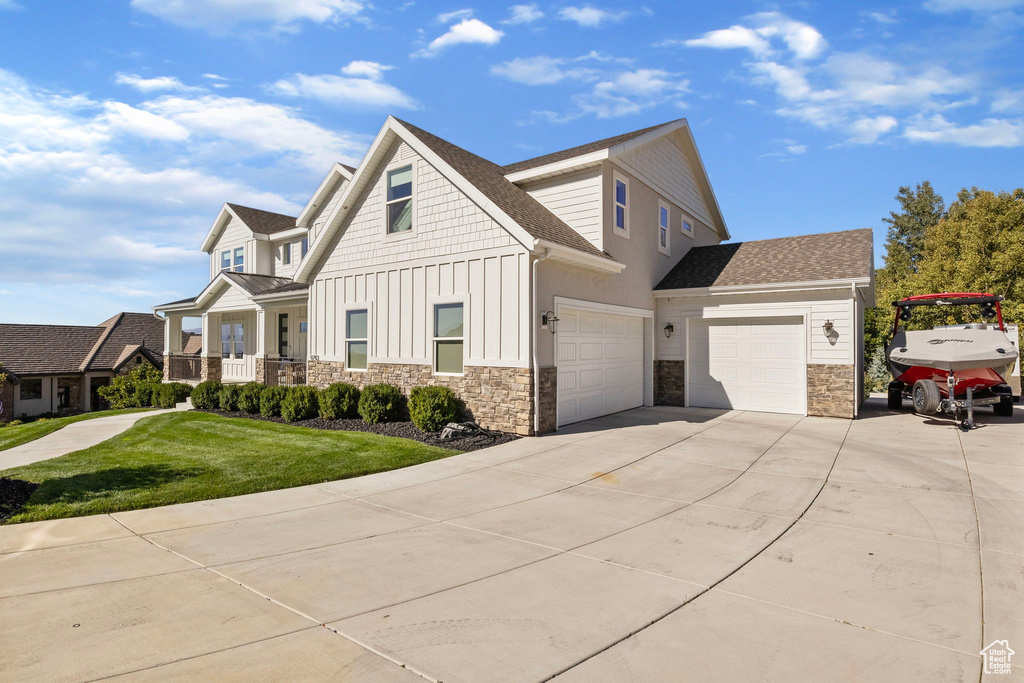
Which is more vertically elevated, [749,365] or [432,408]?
[749,365]

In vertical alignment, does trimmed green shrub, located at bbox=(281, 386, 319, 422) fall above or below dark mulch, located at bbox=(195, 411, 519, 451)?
above

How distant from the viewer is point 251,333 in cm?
2069

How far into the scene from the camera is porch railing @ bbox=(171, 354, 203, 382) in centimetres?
2083

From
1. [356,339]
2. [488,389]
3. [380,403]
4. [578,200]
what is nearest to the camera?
[488,389]

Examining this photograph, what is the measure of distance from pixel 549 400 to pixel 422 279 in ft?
13.5

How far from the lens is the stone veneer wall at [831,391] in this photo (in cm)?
1263

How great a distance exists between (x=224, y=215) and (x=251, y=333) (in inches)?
294

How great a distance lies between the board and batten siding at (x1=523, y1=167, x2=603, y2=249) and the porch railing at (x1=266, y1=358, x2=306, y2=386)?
9010mm

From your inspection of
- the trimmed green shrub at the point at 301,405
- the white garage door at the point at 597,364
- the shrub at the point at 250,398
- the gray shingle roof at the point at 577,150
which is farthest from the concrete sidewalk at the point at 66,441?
the gray shingle roof at the point at 577,150

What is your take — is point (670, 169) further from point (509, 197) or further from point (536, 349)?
point (536, 349)

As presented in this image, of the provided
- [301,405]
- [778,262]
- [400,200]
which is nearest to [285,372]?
[301,405]

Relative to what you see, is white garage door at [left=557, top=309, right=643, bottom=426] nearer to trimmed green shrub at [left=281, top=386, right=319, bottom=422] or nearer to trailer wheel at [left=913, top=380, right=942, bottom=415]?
trailer wheel at [left=913, top=380, right=942, bottom=415]

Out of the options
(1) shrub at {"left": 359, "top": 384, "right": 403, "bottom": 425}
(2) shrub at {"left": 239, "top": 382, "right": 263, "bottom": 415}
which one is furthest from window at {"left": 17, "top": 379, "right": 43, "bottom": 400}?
(1) shrub at {"left": 359, "top": 384, "right": 403, "bottom": 425}

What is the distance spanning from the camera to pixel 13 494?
6.34m
